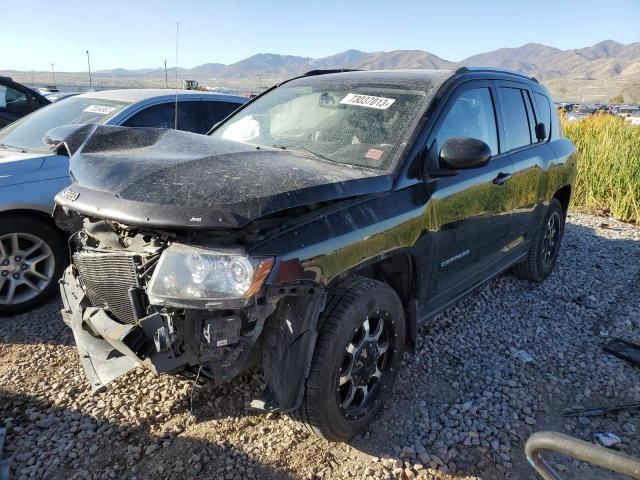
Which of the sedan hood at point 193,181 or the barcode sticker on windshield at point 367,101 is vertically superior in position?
the barcode sticker on windshield at point 367,101

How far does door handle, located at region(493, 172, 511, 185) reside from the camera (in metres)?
3.57

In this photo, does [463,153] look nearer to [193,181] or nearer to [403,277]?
[403,277]

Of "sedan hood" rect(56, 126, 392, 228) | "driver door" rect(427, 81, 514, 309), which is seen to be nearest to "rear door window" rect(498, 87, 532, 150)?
"driver door" rect(427, 81, 514, 309)

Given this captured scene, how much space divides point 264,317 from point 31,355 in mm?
2188

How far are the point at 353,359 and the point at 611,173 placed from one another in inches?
297

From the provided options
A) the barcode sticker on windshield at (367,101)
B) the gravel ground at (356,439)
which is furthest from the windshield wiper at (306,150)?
the gravel ground at (356,439)

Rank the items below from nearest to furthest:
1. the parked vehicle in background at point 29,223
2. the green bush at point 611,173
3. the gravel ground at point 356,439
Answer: the gravel ground at point 356,439, the parked vehicle in background at point 29,223, the green bush at point 611,173

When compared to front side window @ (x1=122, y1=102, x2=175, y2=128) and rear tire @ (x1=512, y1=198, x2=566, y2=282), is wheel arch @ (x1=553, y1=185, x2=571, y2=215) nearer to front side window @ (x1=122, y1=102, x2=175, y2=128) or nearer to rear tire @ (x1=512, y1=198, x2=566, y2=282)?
rear tire @ (x1=512, y1=198, x2=566, y2=282)

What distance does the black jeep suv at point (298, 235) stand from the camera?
2.08m

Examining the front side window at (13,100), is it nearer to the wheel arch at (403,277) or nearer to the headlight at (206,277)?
the headlight at (206,277)

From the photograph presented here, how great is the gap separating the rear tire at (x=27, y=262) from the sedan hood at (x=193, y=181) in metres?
1.30

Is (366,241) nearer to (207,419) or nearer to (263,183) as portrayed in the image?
(263,183)

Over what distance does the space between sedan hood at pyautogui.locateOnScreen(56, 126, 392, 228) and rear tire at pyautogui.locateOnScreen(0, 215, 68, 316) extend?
51.2 inches

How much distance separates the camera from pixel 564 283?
16.8 feet
